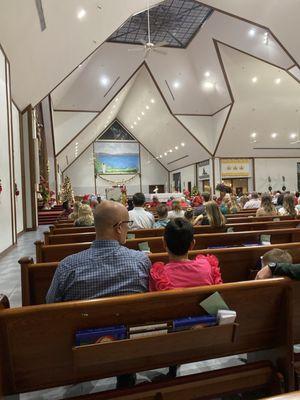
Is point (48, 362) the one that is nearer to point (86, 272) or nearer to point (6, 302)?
point (6, 302)

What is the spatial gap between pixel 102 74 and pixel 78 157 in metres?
12.2

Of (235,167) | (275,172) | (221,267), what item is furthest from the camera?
(275,172)

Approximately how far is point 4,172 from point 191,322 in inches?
215

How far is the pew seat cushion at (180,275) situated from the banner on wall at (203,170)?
1865cm

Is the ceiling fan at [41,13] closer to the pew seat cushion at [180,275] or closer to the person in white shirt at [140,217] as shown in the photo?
the person in white shirt at [140,217]

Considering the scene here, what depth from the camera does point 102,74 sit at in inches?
553

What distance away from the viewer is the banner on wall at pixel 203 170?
19.8 m

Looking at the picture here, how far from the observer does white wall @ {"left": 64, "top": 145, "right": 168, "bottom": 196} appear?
25.5 meters

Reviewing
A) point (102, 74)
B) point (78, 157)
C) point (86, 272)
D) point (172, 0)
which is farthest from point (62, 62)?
point (78, 157)

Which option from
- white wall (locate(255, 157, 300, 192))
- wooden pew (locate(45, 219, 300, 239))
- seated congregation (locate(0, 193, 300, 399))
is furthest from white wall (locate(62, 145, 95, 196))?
seated congregation (locate(0, 193, 300, 399))

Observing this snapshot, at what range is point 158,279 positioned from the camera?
1.39 m

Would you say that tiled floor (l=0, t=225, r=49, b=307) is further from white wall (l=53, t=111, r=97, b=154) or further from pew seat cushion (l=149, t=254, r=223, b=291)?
white wall (l=53, t=111, r=97, b=154)

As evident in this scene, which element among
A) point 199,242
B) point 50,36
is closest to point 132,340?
point 199,242

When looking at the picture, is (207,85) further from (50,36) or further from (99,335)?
(99,335)
